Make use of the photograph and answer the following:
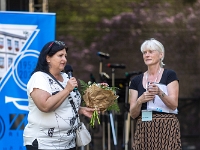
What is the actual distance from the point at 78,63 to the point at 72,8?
95 cm

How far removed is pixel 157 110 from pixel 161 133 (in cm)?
21

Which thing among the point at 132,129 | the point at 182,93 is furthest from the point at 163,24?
the point at 132,129

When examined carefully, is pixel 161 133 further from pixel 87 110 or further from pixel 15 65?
pixel 15 65

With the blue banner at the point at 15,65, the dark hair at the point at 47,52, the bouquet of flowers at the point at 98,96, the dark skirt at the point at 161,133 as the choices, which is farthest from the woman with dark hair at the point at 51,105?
the blue banner at the point at 15,65

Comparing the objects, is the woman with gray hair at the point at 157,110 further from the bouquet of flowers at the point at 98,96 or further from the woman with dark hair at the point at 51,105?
the woman with dark hair at the point at 51,105

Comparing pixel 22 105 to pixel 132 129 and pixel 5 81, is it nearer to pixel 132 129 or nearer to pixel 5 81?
A: pixel 5 81

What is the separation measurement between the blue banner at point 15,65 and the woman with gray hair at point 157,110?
1.84 meters

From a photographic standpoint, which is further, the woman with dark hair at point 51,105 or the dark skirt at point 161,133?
the dark skirt at point 161,133

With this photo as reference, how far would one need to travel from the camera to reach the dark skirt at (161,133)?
3.96m

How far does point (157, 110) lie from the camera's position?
395 centimetres

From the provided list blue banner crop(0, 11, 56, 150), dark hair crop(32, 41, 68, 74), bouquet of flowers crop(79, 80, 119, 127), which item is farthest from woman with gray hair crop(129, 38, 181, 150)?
blue banner crop(0, 11, 56, 150)

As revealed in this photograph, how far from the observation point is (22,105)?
5.46m

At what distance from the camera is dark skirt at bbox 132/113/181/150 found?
3.96m

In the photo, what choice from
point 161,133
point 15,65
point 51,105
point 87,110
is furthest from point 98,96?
point 15,65
